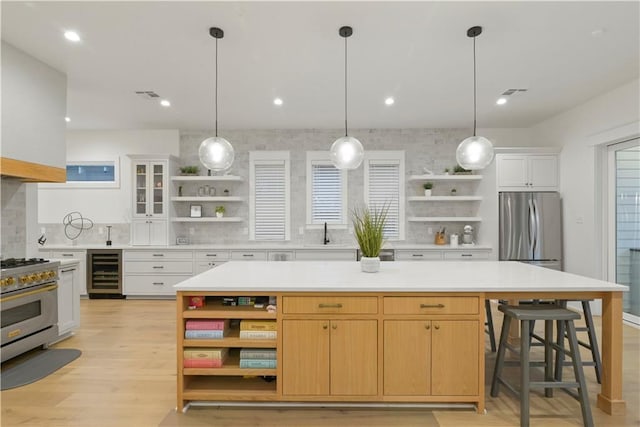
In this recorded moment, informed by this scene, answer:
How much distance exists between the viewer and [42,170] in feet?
11.6

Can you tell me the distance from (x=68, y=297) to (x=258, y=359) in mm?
2811

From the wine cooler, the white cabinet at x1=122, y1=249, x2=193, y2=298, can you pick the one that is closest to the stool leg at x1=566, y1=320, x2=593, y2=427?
the white cabinet at x1=122, y1=249, x2=193, y2=298

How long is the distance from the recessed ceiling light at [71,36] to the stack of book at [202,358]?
2.81m

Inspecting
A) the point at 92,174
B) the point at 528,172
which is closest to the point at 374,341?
the point at 528,172

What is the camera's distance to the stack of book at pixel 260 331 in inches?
95.3

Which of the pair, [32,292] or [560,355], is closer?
[560,355]

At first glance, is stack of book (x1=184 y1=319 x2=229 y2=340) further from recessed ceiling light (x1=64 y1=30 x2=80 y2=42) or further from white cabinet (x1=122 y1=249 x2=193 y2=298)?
white cabinet (x1=122 y1=249 x2=193 y2=298)

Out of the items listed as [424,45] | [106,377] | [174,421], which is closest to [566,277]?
[424,45]

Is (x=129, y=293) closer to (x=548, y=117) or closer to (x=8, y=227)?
(x=8, y=227)

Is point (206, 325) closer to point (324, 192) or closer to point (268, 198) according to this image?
point (268, 198)

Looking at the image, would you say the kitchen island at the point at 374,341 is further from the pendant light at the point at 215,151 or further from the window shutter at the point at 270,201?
the window shutter at the point at 270,201

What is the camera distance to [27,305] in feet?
10.8

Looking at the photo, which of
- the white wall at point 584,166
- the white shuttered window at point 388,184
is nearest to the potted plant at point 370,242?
the white shuttered window at point 388,184

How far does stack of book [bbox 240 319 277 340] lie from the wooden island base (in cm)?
3
